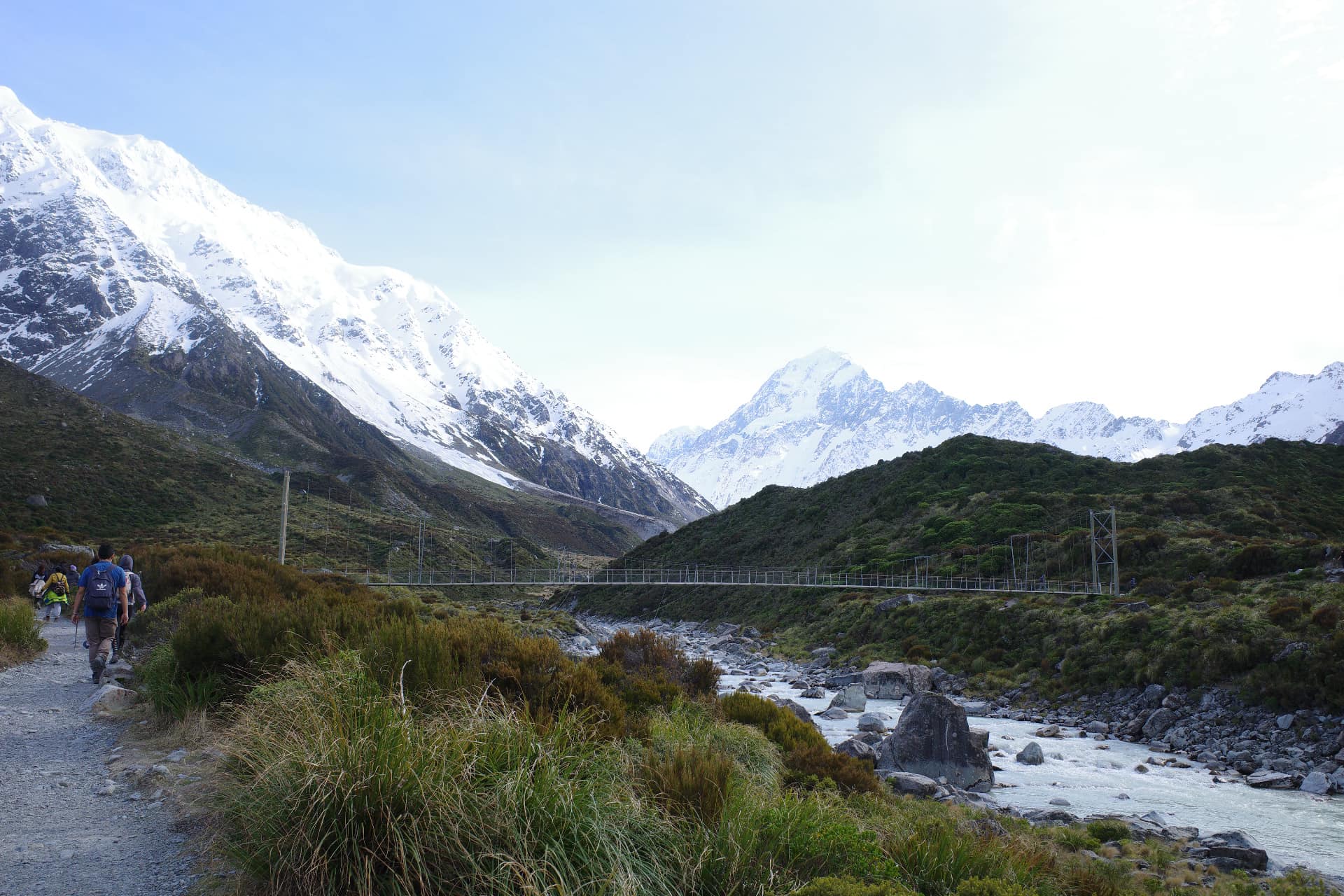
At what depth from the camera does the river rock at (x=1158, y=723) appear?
16.4m

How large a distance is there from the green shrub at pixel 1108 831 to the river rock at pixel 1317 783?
5297mm

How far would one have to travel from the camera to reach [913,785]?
1080 centimetres

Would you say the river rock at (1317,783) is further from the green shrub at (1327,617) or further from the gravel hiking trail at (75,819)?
the gravel hiking trail at (75,819)

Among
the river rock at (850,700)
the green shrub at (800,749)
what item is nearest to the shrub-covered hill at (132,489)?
the river rock at (850,700)

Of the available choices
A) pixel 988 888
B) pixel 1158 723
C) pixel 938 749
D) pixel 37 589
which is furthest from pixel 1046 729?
pixel 37 589

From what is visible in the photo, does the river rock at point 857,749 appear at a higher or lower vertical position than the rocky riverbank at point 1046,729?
higher

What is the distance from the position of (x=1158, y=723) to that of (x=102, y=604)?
18748mm

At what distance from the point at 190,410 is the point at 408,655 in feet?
463

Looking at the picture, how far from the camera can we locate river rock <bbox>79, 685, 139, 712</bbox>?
25.6 ft

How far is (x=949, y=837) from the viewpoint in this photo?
521 centimetres

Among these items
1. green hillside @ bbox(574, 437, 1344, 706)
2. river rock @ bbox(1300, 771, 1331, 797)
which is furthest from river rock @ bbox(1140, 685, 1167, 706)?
river rock @ bbox(1300, 771, 1331, 797)

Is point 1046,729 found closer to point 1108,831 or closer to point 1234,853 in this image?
point 1108,831

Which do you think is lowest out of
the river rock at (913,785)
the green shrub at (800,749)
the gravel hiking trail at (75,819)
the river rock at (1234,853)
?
the river rock at (1234,853)

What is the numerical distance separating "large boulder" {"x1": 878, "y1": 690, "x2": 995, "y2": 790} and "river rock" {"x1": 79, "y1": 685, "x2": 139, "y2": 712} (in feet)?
32.2
